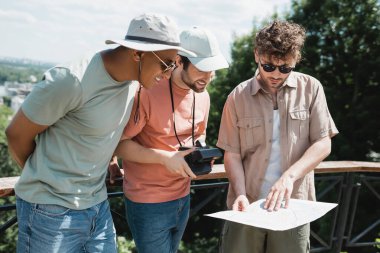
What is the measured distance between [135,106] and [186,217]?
74 centimetres

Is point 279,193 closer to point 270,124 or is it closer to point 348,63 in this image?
point 270,124

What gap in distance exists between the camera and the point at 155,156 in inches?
83.9

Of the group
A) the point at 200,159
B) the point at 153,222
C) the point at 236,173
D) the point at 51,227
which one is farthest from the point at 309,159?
the point at 51,227

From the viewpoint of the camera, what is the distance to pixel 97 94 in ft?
6.10

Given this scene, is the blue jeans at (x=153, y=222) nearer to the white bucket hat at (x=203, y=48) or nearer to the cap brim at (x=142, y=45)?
the white bucket hat at (x=203, y=48)

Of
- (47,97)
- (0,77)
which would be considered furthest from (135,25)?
(0,77)

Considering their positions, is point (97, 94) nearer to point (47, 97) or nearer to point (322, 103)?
point (47, 97)

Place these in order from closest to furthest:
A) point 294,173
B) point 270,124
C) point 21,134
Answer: point 21,134
point 294,173
point 270,124

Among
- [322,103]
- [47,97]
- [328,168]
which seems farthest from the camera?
[328,168]

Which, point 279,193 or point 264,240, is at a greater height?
point 279,193

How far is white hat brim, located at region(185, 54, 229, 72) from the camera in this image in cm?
223

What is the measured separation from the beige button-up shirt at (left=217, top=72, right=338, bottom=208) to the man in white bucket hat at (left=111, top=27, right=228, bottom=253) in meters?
0.21

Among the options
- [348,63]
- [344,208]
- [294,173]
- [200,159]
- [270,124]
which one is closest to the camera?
[200,159]

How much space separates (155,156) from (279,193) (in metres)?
0.65
